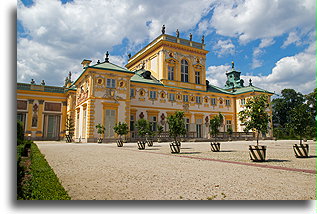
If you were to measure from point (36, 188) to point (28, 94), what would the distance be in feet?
106

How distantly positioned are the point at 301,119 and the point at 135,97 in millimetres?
22781

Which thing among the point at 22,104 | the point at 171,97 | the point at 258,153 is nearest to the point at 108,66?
the point at 171,97

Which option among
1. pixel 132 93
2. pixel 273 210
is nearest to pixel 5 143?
pixel 273 210

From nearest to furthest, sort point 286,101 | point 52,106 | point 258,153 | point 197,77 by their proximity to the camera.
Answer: point 258,153 < point 52,106 < point 197,77 < point 286,101

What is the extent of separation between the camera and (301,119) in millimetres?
11148

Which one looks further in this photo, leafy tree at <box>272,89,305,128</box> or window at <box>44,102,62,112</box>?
leafy tree at <box>272,89,305,128</box>

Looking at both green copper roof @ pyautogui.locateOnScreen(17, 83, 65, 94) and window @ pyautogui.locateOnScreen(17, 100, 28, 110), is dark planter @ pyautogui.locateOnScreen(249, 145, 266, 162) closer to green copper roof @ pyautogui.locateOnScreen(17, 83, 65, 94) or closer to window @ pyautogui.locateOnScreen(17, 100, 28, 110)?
window @ pyautogui.locateOnScreen(17, 100, 28, 110)

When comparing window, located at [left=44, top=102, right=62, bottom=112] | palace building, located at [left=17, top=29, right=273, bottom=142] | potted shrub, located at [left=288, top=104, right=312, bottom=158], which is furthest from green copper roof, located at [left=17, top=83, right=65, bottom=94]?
potted shrub, located at [left=288, top=104, right=312, bottom=158]

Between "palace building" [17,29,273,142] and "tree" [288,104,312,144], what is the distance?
19610 mm

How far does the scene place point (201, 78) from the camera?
38.8 m

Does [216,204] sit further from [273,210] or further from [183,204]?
[273,210]

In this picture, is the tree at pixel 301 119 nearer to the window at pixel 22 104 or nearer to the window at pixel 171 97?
the window at pixel 171 97

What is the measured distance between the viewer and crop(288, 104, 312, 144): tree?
11070mm

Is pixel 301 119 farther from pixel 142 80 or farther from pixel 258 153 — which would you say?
pixel 142 80
